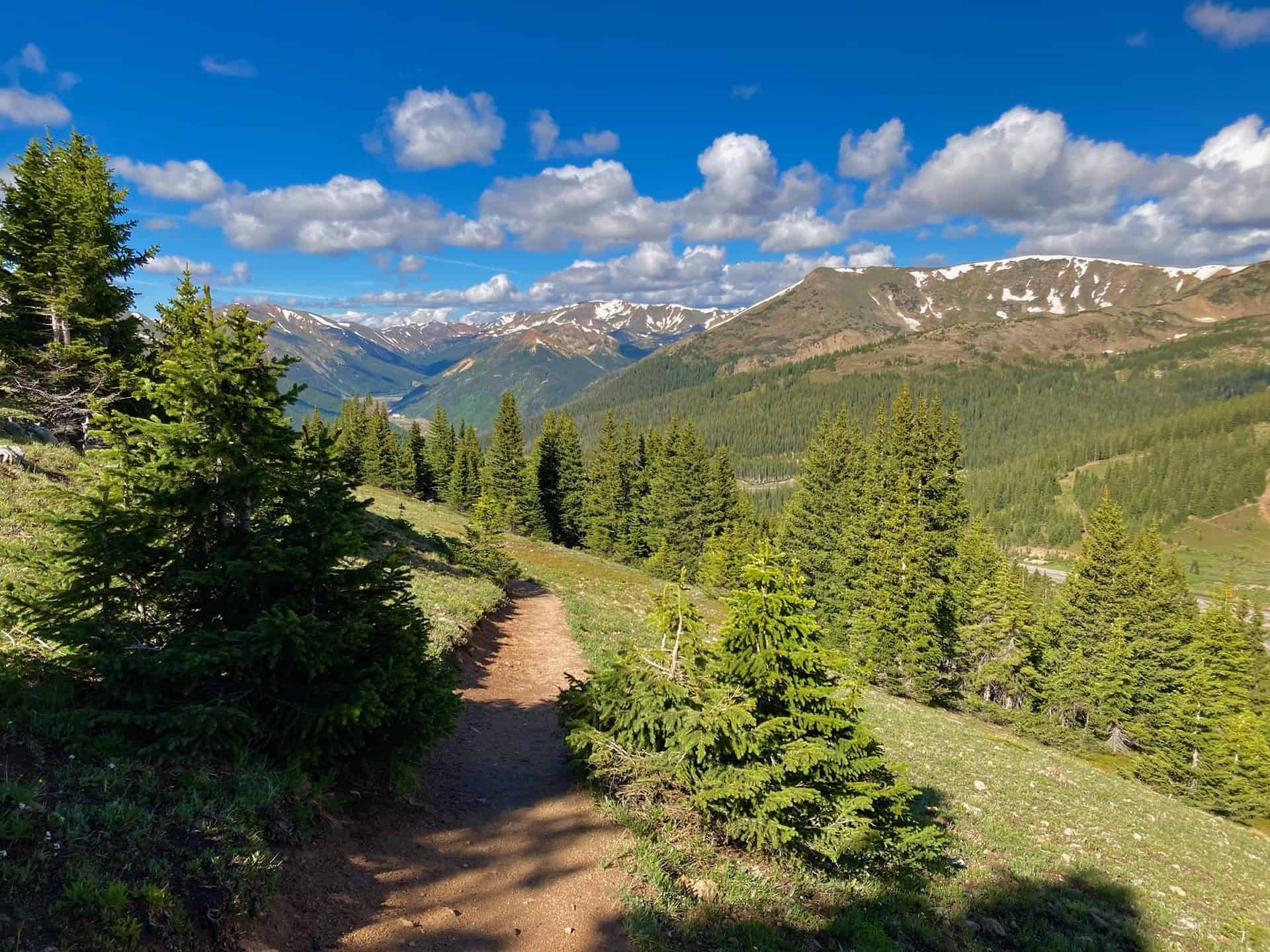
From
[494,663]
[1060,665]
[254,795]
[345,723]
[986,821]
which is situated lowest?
[1060,665]

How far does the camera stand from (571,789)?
1106 cm

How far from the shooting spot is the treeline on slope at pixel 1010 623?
1260 inches

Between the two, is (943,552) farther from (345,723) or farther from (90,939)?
(90,939)

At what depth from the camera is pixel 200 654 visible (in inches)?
269

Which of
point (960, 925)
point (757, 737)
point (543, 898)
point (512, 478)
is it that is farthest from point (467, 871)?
point (512, 478)

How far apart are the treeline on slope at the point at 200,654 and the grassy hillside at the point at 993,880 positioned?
4.39 meters

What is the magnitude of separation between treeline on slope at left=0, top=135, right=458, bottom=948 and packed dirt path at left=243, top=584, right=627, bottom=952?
650 mm

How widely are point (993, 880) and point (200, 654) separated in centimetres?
1400

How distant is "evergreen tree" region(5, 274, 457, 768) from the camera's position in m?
7.08

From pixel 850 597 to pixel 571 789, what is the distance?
93.4ft

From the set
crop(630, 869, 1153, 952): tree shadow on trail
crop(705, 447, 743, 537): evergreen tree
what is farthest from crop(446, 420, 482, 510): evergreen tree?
crop(630, 869, 1153, 952): tree shadow on trail

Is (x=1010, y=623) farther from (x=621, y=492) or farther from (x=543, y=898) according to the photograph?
(x=543, y=898)

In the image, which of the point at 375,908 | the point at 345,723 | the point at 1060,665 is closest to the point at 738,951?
the point at 375,908

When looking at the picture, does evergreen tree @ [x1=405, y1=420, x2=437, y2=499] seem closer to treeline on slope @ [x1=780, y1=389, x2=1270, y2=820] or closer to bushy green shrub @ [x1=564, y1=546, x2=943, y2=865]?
treeline on slope @ [x1=780, y1=389, x2=1270, y2=820]
